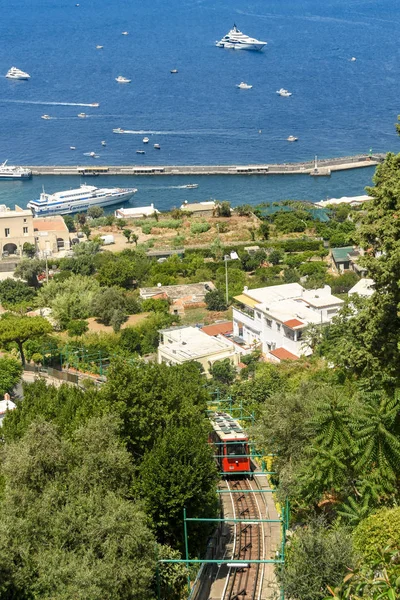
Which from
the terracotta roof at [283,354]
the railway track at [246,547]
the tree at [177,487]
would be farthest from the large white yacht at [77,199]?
the tree at [177,487]

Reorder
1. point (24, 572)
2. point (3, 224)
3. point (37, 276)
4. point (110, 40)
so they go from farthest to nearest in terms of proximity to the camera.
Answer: point (110, 40) → point (3, 224) → point (37, 276) → point (24, 572)

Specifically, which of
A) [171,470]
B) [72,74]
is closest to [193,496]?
[171,470]

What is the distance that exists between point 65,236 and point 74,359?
70.0 feet

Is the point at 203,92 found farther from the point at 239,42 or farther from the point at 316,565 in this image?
the point at 316,565

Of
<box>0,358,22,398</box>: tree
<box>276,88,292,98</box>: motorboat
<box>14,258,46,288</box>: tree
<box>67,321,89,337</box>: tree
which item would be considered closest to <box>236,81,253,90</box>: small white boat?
<box>276,88,292,98</box>: motorboat

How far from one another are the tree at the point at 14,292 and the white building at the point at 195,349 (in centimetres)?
1007

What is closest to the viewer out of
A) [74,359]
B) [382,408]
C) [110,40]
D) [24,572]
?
[24,572]

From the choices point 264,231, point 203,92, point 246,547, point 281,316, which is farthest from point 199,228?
point 203,92

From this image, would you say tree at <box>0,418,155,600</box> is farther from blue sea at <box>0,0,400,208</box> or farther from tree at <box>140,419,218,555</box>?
blue sea at <box>0,0,400,208</box>

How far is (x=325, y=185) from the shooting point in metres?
67.6

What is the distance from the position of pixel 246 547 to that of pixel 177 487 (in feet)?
6.41

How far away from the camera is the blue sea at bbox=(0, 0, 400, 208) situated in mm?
75875

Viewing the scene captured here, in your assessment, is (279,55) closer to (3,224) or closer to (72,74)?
(72,74)

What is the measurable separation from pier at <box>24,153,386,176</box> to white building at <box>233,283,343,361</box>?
3759 centimetres
